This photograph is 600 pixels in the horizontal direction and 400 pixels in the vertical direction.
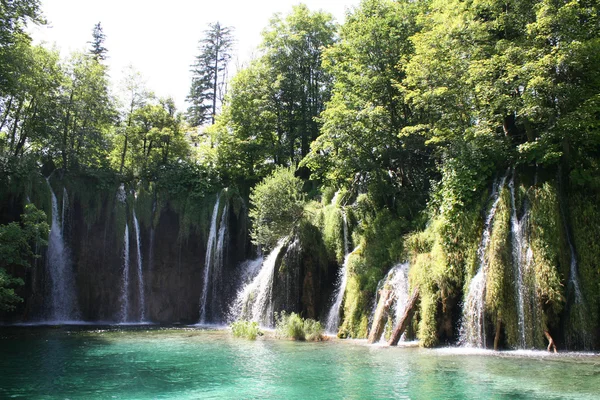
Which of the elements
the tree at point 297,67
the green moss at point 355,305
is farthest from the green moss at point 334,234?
the tree at point 297,67

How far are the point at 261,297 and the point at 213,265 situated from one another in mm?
5803

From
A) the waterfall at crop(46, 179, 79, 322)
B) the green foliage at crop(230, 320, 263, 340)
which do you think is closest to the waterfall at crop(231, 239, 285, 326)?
the green foliage at crop(230, 320, 263, 340)

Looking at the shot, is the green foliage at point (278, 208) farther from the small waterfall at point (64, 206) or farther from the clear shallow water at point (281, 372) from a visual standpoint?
the small waterfall at point (64, 206)

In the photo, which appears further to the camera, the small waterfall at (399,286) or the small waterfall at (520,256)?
the small waterfall at (399,286)

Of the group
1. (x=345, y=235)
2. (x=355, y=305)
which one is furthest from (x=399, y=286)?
(x=345, y=235)

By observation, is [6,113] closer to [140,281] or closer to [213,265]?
[140,281]

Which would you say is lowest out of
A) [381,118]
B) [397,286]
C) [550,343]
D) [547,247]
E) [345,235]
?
[550,343]

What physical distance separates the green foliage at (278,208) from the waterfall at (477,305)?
10002 mm

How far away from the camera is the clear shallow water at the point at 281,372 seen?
8758mm

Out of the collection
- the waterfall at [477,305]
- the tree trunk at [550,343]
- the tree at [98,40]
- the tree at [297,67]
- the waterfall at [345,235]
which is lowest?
the tree trunk at [550,343]

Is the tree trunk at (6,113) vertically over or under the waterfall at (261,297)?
over

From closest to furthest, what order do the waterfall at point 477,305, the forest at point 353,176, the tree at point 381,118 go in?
the waterfall at point 477,305 < the forest at point 353,176 < the tree at point 381,118

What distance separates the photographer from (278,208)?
23.5 meters

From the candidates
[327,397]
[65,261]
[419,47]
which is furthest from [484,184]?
[65,261]
